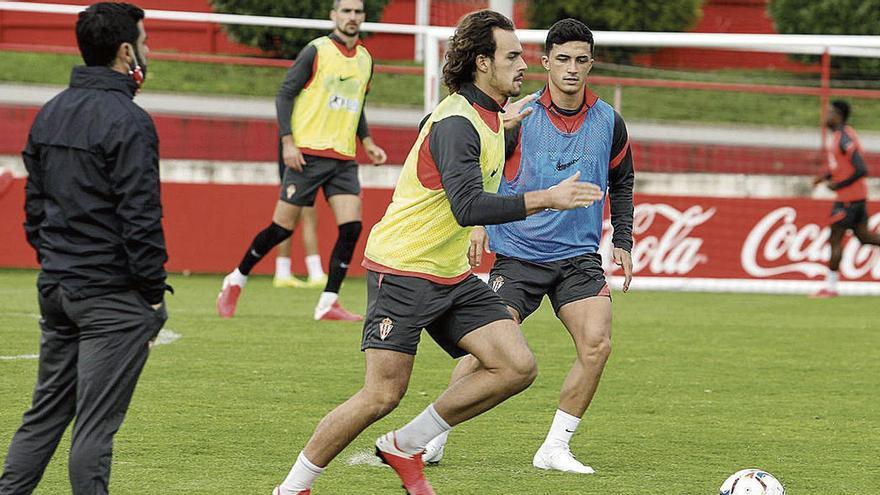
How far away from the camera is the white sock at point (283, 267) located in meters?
14.2

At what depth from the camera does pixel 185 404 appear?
760cm

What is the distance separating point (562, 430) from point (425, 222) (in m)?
1.44

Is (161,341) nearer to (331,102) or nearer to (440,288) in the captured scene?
(331,102)

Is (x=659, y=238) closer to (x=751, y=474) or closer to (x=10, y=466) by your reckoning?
(x=751, y=474)

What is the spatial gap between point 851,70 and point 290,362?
1818cm

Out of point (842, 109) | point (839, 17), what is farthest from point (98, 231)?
point (839, 17)

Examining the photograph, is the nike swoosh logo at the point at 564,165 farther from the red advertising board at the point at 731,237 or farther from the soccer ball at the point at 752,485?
the red advertising board at the point at 731,237

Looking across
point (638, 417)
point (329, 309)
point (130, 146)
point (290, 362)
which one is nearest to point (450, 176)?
point (130, 146)

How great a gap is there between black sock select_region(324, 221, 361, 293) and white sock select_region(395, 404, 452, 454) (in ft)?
17.0

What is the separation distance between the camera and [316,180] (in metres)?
10.9

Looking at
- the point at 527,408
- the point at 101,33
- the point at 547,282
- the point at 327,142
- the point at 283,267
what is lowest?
the point at 283,267

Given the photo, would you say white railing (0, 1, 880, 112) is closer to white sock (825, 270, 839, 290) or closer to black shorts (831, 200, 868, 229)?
black shorts (831, 200, 868, 229)

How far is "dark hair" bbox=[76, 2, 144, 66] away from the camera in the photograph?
4.57 metres

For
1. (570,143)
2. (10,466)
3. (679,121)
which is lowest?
(679,121)
